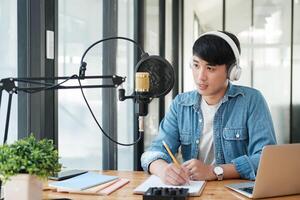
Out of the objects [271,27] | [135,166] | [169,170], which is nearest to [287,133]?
[271,27]

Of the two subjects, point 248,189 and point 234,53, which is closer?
point 248,189

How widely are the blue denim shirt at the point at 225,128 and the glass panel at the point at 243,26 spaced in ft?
10.5

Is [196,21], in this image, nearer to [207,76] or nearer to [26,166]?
[207,76]

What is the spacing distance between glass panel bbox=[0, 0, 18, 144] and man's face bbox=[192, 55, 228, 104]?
2.43 feet

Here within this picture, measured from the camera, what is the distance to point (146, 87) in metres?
1.25

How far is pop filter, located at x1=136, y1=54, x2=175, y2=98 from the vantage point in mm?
1311

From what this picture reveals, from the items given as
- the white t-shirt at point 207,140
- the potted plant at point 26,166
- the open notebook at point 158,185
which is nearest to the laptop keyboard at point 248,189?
the open notebook at point 158,185

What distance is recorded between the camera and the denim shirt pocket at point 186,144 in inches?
71.6

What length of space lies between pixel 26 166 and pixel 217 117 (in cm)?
101

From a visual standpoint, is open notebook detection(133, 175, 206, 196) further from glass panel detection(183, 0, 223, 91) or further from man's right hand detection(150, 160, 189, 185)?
glass panel detection(183, 0, 223, 91)

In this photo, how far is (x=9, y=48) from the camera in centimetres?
155

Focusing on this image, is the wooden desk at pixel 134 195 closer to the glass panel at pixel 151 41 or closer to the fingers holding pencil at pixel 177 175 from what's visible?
the fingers holding pencil at pixel 177 175

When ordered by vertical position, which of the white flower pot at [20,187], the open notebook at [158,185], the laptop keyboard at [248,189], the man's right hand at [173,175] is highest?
the white flower pot at [20,187]

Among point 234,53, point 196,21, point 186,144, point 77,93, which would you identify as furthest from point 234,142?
point 196,21
